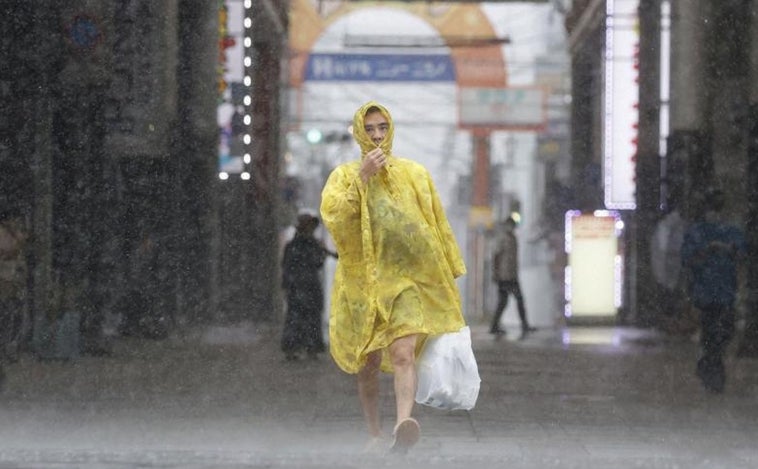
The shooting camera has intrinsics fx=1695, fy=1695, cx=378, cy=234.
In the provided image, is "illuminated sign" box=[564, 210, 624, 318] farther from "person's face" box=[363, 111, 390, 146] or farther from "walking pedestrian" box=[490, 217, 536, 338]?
"person's face" box=[363, 111, 390, 146]

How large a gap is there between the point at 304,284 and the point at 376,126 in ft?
33.4

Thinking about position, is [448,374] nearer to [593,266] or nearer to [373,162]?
[373,162]

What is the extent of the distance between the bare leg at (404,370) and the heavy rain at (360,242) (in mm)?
11

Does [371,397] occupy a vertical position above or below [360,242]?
below

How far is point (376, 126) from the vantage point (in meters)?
7.82

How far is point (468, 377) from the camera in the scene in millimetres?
7844

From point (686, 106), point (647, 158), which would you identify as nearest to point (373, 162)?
point (686, 106)

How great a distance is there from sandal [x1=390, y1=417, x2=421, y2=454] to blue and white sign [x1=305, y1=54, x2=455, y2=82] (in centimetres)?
2719

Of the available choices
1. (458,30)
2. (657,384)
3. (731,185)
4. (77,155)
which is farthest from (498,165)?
(657,384)

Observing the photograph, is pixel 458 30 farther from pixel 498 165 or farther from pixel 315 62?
pixel 498 165

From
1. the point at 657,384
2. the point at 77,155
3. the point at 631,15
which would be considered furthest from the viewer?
the point at 631,15

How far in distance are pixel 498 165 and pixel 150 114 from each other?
25.5 meters

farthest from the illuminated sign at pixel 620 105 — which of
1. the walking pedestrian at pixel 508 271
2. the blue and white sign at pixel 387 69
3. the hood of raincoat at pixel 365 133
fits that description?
the hood of raincoat at pixel 365 133

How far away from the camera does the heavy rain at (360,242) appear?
26.3ft
